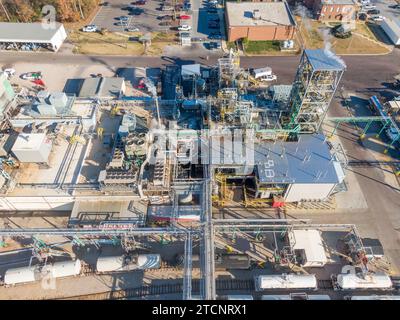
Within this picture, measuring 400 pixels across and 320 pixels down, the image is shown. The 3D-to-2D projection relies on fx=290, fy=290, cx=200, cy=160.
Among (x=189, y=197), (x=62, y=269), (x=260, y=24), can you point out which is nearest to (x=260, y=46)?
(x=260, y=24)

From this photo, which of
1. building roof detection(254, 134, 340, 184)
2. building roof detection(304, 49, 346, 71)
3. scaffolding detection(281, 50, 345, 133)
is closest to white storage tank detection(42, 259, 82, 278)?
building roof detection(254, 134, 340, 184)

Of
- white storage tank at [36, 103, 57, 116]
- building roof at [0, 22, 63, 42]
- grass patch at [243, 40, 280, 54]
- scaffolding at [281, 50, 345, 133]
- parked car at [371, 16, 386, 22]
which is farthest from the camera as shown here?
parked car at [371, 16, 386, 22]

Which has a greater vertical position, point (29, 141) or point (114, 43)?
point (29, 141)

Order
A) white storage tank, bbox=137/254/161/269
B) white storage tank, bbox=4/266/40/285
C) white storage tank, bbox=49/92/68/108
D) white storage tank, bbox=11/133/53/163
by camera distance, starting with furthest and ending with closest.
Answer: white storage tank, bbox=49/92/68/108
white storage tank, bbox=11/133/53/163
white storage tank, bbox=137/254/161/269
white storage tank, bbox=4/266/40/285

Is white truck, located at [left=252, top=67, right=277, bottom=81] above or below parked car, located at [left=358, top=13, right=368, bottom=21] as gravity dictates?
below

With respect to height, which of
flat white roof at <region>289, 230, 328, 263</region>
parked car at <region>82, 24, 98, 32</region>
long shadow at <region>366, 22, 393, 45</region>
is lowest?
flat white roof at <region>289, 230, 328, 263</region>

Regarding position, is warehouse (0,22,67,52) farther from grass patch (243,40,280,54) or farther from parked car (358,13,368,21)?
parked car (358,13,368,21)

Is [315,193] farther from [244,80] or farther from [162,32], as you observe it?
[162,32]

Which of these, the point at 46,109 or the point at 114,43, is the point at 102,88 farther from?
the point at 114,43
